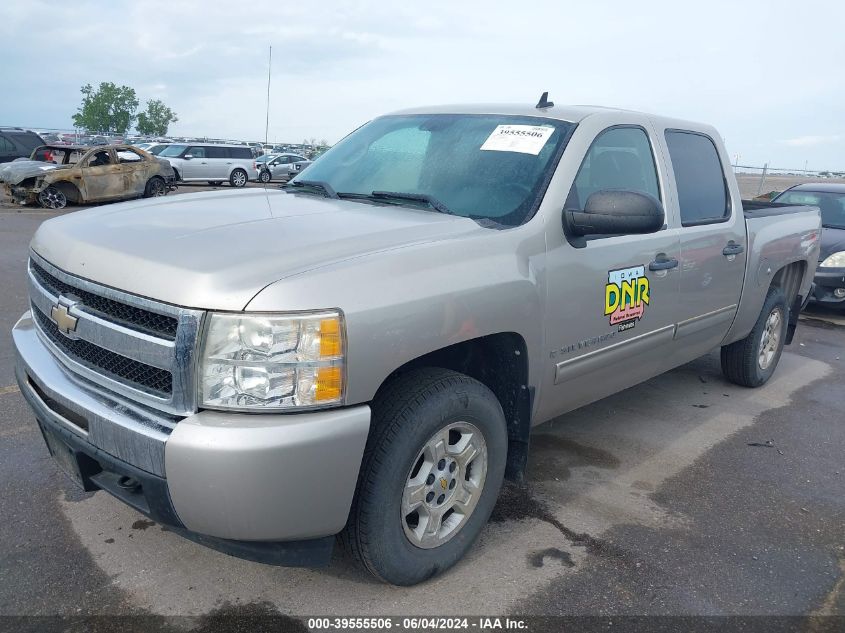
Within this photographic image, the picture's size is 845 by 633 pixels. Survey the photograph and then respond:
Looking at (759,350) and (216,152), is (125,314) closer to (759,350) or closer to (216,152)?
(759,350)

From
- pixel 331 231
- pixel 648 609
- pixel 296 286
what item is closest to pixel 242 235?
pixel 331 231

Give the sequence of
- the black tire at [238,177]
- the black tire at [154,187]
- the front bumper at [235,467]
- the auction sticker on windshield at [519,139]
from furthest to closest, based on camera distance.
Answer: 1. the black tire at [238,177]
2. the black tire at [154,187]
3. the auction sticker on windshield at [519,139]
4. the front bumper at [235,467]

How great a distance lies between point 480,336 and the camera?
2.66 m

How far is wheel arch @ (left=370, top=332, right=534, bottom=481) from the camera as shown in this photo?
290cm

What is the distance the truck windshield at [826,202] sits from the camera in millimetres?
9094

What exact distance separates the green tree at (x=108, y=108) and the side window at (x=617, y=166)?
76969 millimetres

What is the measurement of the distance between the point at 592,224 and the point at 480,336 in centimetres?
75

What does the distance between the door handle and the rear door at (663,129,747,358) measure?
10 centimetres

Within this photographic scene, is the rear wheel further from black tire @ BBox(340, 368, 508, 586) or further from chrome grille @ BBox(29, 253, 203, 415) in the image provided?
black tire @ BBox(340, 368, 508, 586)

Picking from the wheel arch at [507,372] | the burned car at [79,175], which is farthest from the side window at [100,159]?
the wheel arch at [507,372]

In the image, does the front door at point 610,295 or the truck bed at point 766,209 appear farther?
the truck bed at point 766,209

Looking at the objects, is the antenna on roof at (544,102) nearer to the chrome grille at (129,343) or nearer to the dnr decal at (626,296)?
the dnr decal at (626,296)

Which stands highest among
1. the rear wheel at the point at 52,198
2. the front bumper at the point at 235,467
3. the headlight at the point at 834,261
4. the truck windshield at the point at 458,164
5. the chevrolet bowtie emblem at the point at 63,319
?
the truck windshield at the point at 458,164

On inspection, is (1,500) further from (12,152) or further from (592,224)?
(12,152)
